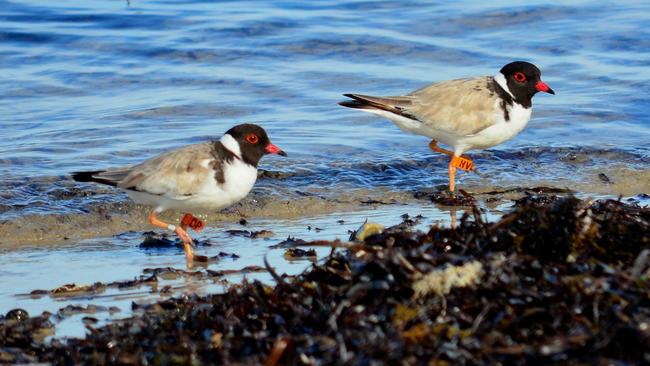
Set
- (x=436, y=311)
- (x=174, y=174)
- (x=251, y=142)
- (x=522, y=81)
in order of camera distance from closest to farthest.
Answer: (x=436, y=311), (x=174, y=174), (x=251, y=142), (x=522, y=81)

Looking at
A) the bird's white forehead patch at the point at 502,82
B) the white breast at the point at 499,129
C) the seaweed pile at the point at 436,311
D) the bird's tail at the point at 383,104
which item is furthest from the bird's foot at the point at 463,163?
the seaweed pile at the point at 436,311

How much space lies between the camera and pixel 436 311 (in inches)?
185

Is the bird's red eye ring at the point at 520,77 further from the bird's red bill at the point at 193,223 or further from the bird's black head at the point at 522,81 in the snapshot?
the bird's red bill at the point at 193,223

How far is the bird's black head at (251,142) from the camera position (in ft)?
26.1

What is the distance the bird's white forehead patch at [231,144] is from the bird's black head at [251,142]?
22 mm

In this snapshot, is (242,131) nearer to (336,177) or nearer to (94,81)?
(336,177)

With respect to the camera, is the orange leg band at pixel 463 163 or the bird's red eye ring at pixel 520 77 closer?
the orange leg band at pixel 463 163

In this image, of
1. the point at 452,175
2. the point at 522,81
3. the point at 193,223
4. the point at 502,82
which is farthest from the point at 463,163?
the point at 193,223

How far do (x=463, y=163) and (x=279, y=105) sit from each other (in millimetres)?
3208

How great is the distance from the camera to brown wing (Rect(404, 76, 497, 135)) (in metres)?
9.66

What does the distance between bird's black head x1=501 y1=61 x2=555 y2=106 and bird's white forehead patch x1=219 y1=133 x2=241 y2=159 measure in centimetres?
309

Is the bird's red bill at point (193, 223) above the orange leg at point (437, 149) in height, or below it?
below

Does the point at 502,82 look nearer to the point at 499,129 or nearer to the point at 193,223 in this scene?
the point at 499,129

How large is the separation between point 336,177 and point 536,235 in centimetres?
457
